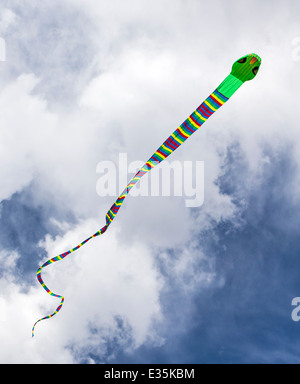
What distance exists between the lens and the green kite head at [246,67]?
41.0 ft

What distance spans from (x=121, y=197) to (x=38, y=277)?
29.6ft

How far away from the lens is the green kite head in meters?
12.5

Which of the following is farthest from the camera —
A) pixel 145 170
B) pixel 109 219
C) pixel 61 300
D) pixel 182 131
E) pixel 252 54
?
pixel 61 300

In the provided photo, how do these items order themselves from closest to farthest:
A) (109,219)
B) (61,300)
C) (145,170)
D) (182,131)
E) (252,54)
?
(252,54) < (182,131) < (145,170) < (109,219) < (61,300)

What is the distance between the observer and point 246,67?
12.7 metres

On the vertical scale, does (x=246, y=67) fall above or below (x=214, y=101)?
above

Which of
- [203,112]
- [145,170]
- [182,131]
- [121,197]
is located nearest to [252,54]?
[203,112]

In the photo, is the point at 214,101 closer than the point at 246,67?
No
